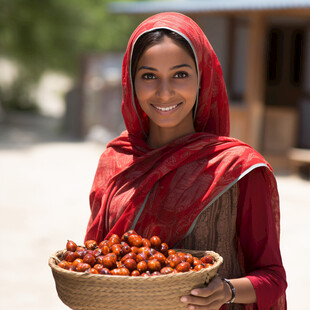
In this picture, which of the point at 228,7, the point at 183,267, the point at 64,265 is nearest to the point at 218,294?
the point at 183,267

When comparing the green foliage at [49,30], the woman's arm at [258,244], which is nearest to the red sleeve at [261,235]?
the woman's arm at [258,244]

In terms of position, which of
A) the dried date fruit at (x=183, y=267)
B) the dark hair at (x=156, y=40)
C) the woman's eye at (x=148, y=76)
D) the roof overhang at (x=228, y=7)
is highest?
the roof overhang at (x=228, y=7)

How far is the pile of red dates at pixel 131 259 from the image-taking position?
5.36 feet

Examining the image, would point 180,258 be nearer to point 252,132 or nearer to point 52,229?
point 52,229

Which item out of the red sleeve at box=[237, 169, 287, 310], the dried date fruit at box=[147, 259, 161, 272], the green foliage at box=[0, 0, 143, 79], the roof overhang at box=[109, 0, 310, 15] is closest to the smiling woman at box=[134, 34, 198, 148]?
the red sleeve at box=[237, 169, 287, 310]

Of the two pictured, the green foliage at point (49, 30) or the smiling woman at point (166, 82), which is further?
the green foliage at point (49, 30)

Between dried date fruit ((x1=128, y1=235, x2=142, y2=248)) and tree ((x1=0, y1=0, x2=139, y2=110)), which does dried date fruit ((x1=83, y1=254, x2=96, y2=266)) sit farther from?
tree ((x1=0, y1=0, x2=139, y2=110))

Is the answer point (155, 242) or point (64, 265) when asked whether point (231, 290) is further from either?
point (64, 265)

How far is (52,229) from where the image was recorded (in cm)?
640

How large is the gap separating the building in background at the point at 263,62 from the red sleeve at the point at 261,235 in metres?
7.45

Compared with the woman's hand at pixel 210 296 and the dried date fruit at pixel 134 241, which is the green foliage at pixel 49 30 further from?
the woman's hand at pixel 210 296

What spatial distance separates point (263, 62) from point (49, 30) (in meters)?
9.80

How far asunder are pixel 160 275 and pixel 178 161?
51cm

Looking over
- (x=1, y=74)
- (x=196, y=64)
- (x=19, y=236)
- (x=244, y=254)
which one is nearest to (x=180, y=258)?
(x=244, y=254)
